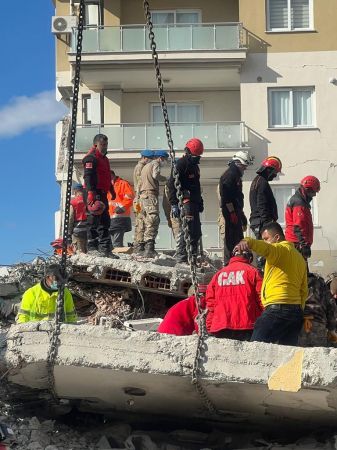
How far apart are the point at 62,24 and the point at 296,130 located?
315 inches

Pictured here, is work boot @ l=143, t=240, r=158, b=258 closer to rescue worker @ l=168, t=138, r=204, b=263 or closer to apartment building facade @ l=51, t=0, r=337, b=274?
rescue worker @ l=168, t=138, r=204, b=263

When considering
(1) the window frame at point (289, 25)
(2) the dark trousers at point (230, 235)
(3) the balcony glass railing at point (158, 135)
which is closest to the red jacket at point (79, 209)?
(2) the dark trousers at point (230, 235)

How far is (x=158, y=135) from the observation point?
85.0ft

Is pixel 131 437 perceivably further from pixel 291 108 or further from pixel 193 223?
pixel 291 108

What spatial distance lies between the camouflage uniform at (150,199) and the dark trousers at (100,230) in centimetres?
136

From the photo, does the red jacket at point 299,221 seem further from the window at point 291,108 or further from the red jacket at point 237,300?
the window at point 291,108

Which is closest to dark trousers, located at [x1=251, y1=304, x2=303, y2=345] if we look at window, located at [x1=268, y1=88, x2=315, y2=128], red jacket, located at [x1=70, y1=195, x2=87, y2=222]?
red jacket, located at [x1=70, y1=195, x2=87, y2=222]

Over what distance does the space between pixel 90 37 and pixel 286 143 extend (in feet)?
22.6

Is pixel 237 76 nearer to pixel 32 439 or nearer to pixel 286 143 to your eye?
pixel 286 143

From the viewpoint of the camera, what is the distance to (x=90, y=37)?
88.4 ft

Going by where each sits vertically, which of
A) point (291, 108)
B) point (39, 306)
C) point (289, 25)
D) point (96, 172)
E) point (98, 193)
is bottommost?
point (39, 306)

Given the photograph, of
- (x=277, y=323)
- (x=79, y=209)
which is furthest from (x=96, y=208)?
(x=277, y=323)

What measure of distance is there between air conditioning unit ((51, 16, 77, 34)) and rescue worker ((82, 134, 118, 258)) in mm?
16072

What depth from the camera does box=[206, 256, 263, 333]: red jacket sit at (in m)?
8.01
